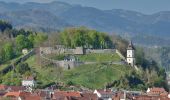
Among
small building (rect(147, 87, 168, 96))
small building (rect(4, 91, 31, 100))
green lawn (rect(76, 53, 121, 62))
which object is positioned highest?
green lawn (rect(76, 53, 121, 62))

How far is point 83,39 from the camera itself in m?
106

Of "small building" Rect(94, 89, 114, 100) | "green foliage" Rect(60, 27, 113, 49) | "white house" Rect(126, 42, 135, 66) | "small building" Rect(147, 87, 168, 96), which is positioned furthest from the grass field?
"small building" Rect(94, 89, 114, 100)

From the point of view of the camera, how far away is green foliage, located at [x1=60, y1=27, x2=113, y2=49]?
346 ft

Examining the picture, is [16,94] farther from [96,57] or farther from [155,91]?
[96,57]

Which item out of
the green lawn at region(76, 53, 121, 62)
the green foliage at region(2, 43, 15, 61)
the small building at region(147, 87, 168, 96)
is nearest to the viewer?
the small building at region(147, 87, 168, 96)

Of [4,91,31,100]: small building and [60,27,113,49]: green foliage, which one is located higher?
[60,27,113,49]: green foliage

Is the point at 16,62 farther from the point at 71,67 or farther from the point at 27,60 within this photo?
the point at 71,67

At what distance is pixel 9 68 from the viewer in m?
95.8

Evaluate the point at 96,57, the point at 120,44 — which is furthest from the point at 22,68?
the point at 120,44

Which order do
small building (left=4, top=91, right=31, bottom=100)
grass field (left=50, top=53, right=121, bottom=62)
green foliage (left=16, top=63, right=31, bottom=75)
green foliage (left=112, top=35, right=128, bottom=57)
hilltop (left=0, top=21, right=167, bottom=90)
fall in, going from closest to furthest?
small building (left=4, top=91, right=31, bottom=100), hilltop (left=0, top=21, right=167, bottom=90), green foliage (left=16, top=63, right=31, bottom=75), grass field (left=50, top=53, right=121, bottom=62), green foliage (left=112, top=35, right=128, bottom=57)

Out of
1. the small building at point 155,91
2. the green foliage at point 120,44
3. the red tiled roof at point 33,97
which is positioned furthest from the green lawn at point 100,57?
the red tiled roof at point 33,97

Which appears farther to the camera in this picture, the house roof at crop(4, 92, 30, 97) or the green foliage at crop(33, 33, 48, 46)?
the green foliage at crop(33, 33, 48, 46)

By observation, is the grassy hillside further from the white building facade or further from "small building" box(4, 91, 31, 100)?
"small building" box(4, 91, 31, 100)

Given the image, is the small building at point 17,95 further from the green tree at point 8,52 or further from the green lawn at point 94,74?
the green tree at point 8,52
